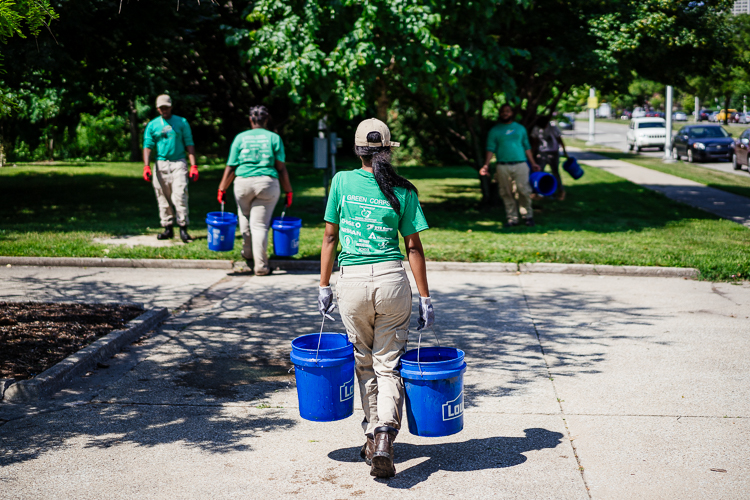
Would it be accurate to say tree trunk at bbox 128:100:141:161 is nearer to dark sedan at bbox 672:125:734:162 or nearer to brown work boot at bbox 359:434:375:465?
dark sedan at bbox 672:125:734:162

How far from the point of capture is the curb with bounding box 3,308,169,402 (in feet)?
17.6

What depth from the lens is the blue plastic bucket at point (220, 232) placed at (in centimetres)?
953

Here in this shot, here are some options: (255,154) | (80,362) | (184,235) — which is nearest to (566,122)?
(184,235)

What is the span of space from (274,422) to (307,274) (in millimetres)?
5066

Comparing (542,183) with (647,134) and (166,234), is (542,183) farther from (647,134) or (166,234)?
(647,134)

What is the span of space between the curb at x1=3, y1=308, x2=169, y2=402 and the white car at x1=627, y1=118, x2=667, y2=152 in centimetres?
3599

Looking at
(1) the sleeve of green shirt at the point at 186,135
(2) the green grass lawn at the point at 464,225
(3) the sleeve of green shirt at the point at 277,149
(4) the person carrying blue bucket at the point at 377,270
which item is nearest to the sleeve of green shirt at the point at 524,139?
(2) the green grass lawn at the point at 464,225

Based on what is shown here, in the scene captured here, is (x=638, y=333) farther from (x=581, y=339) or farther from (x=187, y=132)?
(x=187, y=132)

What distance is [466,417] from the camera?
5.09 meters

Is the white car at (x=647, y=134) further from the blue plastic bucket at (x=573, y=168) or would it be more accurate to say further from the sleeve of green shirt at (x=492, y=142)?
the sleeve of green shirt at (x=492, y=142)

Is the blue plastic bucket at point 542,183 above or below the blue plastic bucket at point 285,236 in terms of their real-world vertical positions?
above

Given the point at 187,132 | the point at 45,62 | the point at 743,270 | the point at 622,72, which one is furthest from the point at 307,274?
the point at 622,72

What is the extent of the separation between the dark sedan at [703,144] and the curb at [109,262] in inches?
1054

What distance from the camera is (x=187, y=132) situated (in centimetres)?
1120
